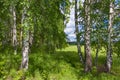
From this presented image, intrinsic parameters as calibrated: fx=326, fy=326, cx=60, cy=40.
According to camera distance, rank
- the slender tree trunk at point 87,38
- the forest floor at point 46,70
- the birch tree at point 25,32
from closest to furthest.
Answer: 1. the birch tree at point 25,32
2. the forest floor at point 46,70
3. the slender tree trunk at point 87,38

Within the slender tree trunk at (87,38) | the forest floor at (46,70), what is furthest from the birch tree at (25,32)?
the slender tree trunk at (87,38)

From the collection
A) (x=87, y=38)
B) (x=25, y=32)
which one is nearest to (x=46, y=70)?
(x=25, y=32)

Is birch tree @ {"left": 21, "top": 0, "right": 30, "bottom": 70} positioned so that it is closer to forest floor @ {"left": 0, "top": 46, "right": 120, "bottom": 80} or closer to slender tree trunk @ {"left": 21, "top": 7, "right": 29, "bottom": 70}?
slender tree trunk @ {"left": 21, "top": 7, "right": 29, "bottom": 70}

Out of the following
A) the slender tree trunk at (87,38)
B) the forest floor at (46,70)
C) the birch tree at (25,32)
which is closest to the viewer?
the birch tree at (25,32)

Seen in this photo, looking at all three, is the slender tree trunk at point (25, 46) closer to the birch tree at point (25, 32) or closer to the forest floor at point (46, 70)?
the birch tree at point (25, 32)

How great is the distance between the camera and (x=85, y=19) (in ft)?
73.7

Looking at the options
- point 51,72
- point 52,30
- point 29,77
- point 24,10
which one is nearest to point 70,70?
point 51,72

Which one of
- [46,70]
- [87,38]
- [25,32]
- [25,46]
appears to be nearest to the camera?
[25,32]

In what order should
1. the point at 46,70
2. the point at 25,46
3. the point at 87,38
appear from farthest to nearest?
the point at 87,38
the point at 46,70
the point at 25,46

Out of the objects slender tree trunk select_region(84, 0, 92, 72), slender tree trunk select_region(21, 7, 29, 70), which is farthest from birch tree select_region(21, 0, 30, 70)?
slender tree trunk select_region(84, 0, 92, 72)

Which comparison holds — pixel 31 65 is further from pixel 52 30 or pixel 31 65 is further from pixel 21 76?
pixel 52 30

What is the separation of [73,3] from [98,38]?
3106mm

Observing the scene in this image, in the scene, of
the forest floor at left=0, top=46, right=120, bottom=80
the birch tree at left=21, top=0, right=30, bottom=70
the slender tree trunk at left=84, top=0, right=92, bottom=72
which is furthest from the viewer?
the slender tree trunk at left=84, top=0, right=92, bottom=72

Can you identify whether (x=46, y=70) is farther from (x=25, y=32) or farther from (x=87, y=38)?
(x=87, y=38)
